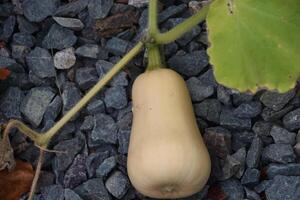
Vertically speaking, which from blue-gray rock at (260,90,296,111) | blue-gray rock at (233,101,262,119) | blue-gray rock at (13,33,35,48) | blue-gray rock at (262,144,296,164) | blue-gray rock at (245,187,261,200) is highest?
blue-gray rock at (13,33,35,48)

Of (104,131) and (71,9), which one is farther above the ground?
(71,9)

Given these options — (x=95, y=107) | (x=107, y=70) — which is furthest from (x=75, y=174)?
(x=107, y=70)

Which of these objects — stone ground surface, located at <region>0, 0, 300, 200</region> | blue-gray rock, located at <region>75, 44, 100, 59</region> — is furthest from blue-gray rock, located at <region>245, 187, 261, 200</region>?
blue-gray rock, located at <region>75, 44, 100, 59</region>

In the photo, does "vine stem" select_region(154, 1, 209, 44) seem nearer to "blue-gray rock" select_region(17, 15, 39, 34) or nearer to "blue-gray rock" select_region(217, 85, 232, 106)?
"blue-gray rock" select_region(217, 85, 232, 106)

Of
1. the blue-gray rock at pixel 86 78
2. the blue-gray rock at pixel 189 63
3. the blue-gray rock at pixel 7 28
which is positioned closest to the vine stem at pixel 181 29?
the blue-gray rock at pixel 189 63

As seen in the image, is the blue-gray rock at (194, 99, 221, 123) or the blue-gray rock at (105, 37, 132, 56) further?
the blue-gray rock at (105, 37, 132, 56)

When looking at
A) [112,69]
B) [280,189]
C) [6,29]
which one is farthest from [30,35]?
[280,189]

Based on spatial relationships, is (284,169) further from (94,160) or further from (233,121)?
(94,160)
